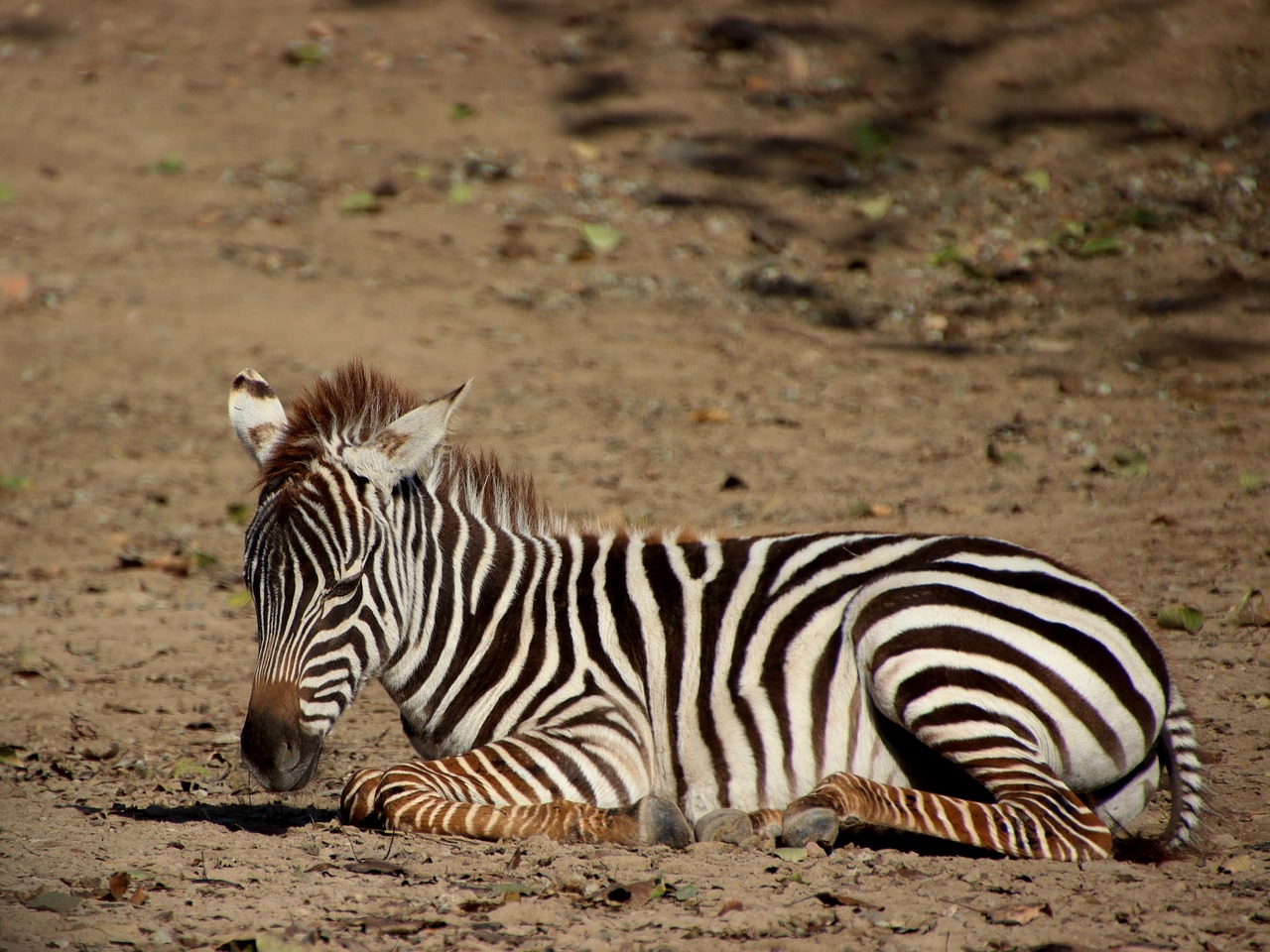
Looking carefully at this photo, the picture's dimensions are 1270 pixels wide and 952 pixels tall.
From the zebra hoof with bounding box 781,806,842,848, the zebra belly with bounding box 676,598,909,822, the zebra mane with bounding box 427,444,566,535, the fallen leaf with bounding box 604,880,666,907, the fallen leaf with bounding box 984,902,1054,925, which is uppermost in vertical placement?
the zebra mane with bounding box 427,444,566,535

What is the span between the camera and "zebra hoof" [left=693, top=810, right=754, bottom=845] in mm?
4535

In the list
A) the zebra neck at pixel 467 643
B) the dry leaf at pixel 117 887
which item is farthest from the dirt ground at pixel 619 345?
the zebra neck at pixel 467 643

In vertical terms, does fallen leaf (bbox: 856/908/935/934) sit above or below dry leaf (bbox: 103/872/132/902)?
above

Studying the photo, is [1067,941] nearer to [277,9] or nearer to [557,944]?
[557,944]

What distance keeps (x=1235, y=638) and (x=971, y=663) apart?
3.11 m

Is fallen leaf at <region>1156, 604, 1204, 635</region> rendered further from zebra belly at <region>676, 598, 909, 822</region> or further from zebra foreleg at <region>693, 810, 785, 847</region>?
zebra foreleg at <region>693, 810, 785, 847</region>

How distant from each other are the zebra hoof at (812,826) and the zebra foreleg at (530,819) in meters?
0.38

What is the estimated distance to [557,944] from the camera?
3670mm

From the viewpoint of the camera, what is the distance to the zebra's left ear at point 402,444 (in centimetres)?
481

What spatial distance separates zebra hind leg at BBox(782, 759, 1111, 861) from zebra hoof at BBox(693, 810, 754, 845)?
16 centimetres

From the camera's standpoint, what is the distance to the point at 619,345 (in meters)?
11.8

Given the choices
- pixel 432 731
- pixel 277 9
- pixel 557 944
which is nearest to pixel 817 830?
pixel 557 944

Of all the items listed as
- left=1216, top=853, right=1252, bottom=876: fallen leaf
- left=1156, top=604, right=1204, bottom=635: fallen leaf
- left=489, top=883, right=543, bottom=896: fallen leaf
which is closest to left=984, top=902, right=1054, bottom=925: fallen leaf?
left=1216, top=853, right=1252, bottom=876: fallen leaf

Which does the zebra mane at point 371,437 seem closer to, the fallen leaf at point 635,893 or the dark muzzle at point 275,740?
the dark muzzle at point 275,740
